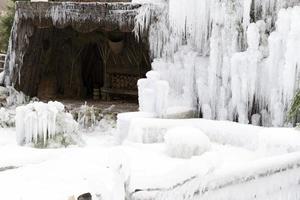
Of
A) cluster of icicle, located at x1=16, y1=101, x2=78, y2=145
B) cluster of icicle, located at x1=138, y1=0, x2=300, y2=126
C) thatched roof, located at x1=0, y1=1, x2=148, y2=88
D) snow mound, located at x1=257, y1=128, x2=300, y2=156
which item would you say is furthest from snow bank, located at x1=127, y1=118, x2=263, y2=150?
thatched roof, located at x1=0, y1=1, x2=148, y2=88

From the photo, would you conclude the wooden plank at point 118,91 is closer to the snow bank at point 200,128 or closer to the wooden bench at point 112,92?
the wooden bench at point 112,92

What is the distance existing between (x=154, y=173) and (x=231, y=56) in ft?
21.1

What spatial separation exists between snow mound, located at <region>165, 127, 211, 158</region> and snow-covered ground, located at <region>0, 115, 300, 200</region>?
15cm

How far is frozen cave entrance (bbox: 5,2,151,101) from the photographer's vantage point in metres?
14.3

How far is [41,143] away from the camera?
10.9 meters

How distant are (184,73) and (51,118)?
3.83 meters

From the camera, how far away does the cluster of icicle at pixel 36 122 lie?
10.8m

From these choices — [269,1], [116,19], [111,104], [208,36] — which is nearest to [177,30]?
[208,36]

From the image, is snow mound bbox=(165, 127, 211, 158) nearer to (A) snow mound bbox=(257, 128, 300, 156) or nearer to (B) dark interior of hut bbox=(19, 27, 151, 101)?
(A) snow mound bbox=(257, 128, 300, 156)

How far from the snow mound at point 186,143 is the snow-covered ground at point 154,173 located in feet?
0.50

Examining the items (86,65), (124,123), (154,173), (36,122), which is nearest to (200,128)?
(124,123)

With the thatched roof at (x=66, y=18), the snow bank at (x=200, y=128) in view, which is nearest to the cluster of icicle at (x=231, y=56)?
the thatched roof at (x=66, y=18)

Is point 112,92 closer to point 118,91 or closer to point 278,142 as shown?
point 118,91

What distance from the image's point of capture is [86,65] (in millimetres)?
18859
